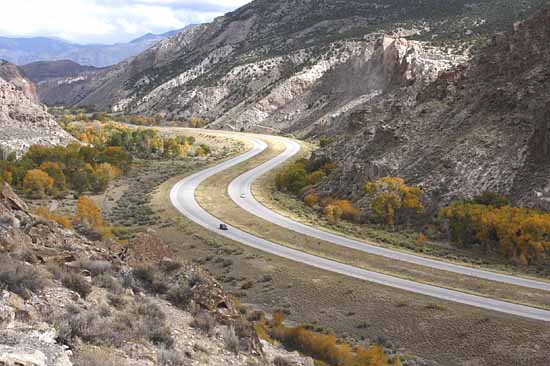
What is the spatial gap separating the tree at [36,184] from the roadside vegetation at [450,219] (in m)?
25.0

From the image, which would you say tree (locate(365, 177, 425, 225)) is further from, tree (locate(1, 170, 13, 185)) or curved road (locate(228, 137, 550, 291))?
tree (locate(1, 170, 13, 185))

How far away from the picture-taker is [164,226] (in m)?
42.5

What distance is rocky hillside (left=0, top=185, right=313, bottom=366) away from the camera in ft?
31.9

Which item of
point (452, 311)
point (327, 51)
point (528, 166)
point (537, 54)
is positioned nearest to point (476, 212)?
point (528, 166)

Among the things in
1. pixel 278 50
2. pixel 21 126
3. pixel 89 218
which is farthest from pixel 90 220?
pixel 278 50

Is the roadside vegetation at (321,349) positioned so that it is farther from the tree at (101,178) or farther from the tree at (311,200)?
the tree at (101,178)

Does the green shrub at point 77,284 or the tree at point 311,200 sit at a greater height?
the green shrub at point 77,284

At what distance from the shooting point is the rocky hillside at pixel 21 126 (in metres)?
64.5

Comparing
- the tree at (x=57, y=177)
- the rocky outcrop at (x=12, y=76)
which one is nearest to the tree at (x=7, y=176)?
the tree at (x=57, y=177)

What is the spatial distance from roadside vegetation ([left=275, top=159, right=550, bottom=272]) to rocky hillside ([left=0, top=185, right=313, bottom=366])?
72.2 feet

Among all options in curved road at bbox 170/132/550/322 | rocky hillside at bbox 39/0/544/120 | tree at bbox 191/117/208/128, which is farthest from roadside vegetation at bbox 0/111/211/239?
tree at bbox 191/117/208/128

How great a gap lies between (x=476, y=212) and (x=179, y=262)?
80.7 feet

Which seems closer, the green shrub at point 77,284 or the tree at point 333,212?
the green shrub at point 77,284

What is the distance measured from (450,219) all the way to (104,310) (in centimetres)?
2902
